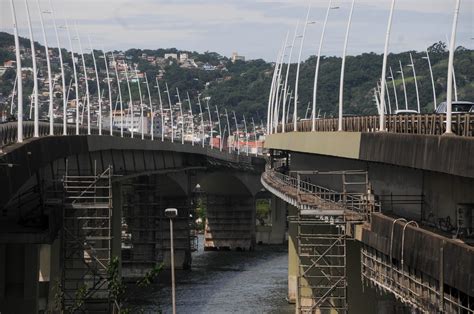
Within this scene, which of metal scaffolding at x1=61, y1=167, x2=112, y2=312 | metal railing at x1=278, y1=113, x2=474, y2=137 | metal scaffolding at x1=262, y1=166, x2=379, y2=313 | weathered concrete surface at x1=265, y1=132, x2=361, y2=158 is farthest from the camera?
metal scaffolding at x1=61, y1=167, x2=112, y2=312

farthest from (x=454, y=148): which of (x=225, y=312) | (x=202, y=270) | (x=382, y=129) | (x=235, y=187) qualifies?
(x=235, y=187)

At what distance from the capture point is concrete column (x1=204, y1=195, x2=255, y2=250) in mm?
162625

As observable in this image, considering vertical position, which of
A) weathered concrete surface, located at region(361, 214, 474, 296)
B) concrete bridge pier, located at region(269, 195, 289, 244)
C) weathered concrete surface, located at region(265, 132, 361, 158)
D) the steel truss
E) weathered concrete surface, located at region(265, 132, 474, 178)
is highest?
weathered concrete surface, located at region(265, 132, 474, 178)

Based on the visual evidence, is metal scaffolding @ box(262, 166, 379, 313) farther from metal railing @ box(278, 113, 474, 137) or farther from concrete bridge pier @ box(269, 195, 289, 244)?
concrete bridge pier @ box(269, 195, 289, 244)

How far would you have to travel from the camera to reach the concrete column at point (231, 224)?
534ft

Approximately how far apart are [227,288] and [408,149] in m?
65.3

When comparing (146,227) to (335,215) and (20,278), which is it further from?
(335,215)

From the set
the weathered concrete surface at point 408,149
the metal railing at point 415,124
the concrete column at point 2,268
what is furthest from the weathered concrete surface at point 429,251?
the concrete column at point 2,268

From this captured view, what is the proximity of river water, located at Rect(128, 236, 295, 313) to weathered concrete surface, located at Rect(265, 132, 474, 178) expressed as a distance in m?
22.3

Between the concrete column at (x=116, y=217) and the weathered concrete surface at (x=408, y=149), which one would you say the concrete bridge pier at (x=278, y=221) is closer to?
the concrete column at (x=116, y=217)

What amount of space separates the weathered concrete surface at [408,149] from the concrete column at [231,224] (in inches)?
3930

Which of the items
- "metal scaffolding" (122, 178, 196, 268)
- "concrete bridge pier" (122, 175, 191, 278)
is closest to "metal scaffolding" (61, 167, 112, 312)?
"concrete bridge pier" (122, 175, 191, 278)

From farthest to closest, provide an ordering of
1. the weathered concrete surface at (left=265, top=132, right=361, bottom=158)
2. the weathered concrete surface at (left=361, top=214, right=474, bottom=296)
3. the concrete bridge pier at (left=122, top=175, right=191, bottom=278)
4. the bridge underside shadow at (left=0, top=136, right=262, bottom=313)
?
the concrete bridge pier at (left=122, top=175, right=191, bottom=278) → the bridge underside shadow at (left=0, top=136, right=262, bottom=313) → the weathered concrete surface at (left=265, top=132, right=361, bottom=158) → the weathered concrete surface at (left=361, top=214, right=474, bottom=296)

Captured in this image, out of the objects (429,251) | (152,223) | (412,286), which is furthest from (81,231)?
(152,223)
